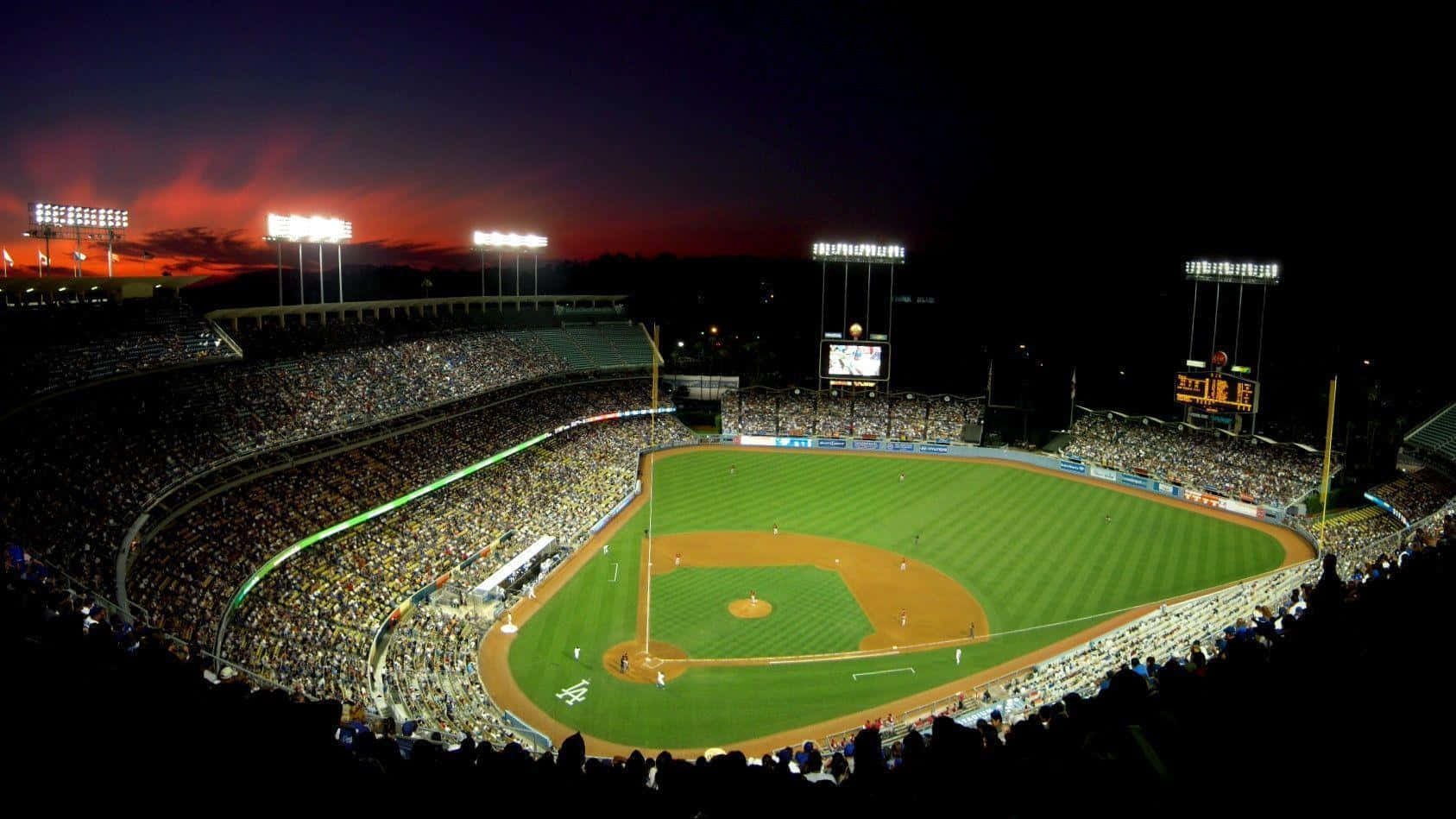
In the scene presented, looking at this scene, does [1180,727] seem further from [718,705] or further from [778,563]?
[778,563]

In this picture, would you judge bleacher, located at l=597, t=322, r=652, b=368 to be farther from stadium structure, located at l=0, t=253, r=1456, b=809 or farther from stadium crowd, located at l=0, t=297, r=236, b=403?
stadium crowd, located at l=0, t=297, r=236, b=403

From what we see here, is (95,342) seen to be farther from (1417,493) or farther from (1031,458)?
(1417,493)

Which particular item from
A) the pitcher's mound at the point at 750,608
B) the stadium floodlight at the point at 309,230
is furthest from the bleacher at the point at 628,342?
the pitcher's mound at the point at 750,608

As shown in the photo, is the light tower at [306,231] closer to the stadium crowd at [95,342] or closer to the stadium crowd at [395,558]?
the stadium crowd at [95,342]

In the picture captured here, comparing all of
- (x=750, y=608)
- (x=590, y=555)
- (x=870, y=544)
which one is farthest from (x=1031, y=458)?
(x=590, y=555)

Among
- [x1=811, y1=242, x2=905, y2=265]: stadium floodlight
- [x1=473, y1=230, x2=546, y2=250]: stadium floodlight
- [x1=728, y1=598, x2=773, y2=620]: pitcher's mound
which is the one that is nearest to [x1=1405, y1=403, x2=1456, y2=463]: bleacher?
[x1=811, y1=242, x2=905, y2=265]: stadium floodlight

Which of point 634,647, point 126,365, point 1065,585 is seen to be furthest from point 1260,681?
point 126,365
